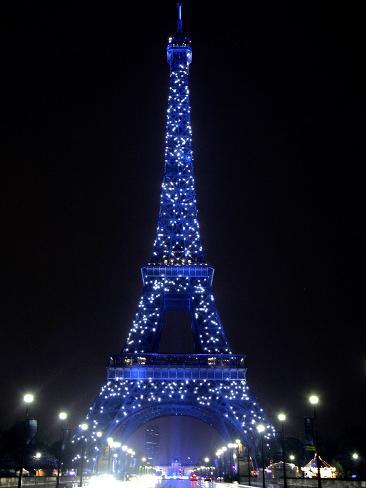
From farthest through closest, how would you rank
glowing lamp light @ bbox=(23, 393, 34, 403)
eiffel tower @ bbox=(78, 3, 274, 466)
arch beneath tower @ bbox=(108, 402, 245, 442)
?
arch beneath tower @ bbox=(108, 402, 245, 442), eiffel tower @ bbox=(78, 3, 274, 466), glowing lamp light @ bbox=(23, 393, 34, 403)

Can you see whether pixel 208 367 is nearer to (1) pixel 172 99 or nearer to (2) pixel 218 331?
(2) pixel 218 331

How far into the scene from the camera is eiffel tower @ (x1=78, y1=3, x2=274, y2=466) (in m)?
68.2

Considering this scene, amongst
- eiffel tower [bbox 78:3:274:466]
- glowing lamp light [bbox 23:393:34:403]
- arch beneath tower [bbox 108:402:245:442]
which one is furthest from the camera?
arch beneath tower [bbox 108:402:245:442]

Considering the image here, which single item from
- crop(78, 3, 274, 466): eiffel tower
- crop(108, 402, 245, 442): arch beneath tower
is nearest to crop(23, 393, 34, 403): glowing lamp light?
crop(78, 3, 274, 466): eiffel tower

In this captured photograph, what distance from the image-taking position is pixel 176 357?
71.6 metres

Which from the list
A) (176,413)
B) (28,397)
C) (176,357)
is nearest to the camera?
(28,397)

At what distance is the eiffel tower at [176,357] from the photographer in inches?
2685

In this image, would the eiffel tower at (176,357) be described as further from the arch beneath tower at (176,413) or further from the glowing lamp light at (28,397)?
the glowing lamp light at (28,397)

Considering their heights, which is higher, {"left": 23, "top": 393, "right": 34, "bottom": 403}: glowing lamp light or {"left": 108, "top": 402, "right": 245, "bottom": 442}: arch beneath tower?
{"left": 108, "top": 402, "right": 245, "bottom": 442}: arch beneath tower

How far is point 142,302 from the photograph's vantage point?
247ft

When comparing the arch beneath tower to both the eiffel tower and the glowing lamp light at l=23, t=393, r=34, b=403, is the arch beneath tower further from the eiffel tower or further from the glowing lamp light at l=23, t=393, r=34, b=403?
the glowing lamp light at l=23, t=393, r=34, b=403

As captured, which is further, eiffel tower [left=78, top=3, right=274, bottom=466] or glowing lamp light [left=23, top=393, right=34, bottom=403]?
eiffel tower [left=78, top=3, right=274, bottom=466]

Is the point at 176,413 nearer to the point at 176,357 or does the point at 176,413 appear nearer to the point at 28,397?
the point at 176,357

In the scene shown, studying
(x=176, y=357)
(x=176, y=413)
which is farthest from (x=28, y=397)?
(x=176, y=413)
